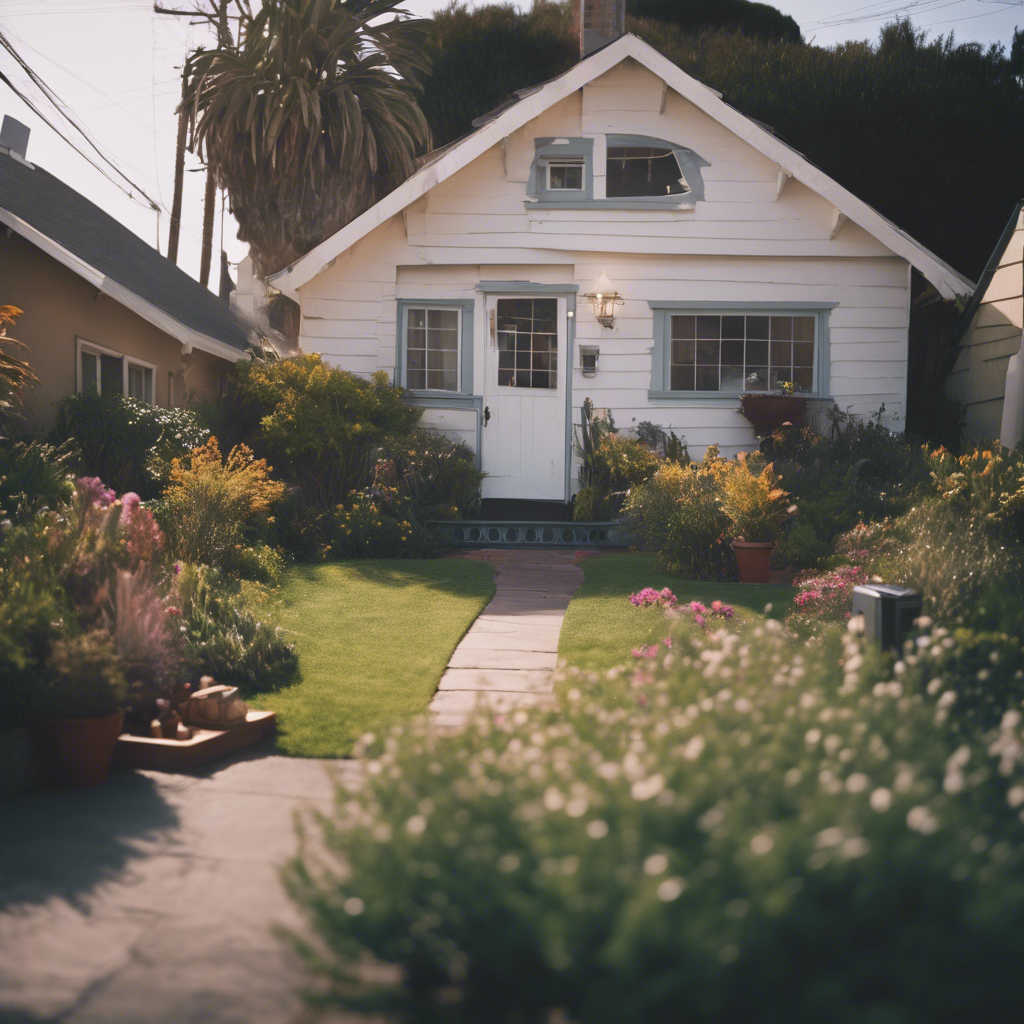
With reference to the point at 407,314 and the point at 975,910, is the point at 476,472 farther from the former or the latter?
the point at 975,910

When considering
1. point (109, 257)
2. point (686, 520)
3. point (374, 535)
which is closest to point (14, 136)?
Answer: point (109, 257)

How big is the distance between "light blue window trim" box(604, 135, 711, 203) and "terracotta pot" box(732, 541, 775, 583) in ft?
16.3

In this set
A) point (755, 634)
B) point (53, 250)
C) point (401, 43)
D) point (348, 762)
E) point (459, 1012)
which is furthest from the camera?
point (401, 43)

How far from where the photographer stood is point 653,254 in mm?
11312

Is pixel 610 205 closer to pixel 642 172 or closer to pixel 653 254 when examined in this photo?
pixel 642 172

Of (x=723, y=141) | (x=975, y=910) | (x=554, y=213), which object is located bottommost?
(x=975, y=910)

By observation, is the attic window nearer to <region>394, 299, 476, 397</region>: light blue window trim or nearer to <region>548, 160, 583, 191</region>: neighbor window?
<region>548, 160, 583, 191</region>: neighbor window

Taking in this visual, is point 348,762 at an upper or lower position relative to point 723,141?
lower

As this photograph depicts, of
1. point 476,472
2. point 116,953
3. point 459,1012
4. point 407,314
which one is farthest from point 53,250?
point 459,1012

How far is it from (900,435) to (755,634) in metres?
8.53

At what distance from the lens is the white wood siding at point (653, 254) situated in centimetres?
1120

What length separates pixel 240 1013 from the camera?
2.38 meters

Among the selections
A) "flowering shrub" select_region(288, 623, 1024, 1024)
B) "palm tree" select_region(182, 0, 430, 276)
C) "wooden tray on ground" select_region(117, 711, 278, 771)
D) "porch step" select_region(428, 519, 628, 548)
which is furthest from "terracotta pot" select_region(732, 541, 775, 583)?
"palm tree" select_region(182, 0, 430, 276)

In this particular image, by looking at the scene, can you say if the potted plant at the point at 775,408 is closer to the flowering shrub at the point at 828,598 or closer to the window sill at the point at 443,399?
the window sill at the point at 443,399
